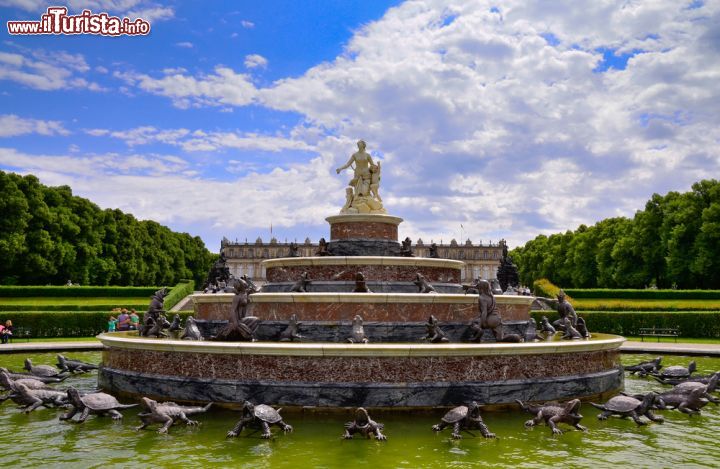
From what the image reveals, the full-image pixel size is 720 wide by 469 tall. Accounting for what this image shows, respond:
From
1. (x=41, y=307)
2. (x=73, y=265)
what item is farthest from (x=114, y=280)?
(x=41, y=307)

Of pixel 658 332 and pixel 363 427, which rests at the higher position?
pixel 658 332

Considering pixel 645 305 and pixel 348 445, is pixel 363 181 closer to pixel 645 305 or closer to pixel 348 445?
pixel 348 445

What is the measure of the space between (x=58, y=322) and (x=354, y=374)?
25901 mm

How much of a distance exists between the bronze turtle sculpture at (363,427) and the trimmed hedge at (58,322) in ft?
87.2

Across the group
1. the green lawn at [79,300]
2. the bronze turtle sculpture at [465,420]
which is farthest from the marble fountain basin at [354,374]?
the green lawn at [79,300]

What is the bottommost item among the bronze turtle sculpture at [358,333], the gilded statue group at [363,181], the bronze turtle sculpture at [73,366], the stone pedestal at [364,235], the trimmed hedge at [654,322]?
the bronze turtle sculpture at [73,366]

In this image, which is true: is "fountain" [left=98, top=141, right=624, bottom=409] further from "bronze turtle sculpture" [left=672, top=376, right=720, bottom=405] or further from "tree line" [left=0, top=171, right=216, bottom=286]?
"tree line" [left=0, top=171, right=216, bottom=286]

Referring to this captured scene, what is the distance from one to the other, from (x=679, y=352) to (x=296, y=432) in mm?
20376

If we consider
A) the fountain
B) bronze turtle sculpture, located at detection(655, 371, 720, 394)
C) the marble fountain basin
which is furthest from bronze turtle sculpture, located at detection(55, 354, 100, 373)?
bronze turtle sculpture, located at detection(655, 371, 720, 394)

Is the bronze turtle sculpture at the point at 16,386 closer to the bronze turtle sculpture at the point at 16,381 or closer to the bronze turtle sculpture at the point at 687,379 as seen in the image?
the bronze turtle sculpture at the point at 16,381

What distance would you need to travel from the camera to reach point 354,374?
1259 centimetres

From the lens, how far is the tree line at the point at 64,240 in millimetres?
52719

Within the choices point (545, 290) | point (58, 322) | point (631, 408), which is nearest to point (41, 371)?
point (631, 408)

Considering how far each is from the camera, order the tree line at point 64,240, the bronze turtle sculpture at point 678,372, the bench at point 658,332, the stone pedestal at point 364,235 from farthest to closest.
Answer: the tree line at point 64,240 → the bench at point 658,332 → the stone pedestal at point 364,235 → the bronze turtle sculpture at point 678,372
